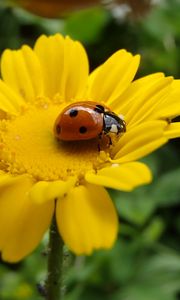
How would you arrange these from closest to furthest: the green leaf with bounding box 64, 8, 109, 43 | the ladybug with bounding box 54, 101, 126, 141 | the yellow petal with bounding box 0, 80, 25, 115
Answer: the ladybug with bounding box 54, 101, 126, 141, the yellow petal with bounding box 0, 80, 25, 115, the green leaf with bounding box 64, 8, 109, 43

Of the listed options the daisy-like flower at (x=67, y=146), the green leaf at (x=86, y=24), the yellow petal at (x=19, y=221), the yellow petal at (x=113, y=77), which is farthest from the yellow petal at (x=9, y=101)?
the green leaf at (x=86, y=24)

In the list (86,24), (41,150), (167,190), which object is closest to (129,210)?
(167,190)

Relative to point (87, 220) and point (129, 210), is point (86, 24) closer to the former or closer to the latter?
point (129, 210)

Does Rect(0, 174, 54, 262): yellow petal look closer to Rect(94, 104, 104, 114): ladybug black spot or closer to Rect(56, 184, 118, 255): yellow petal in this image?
Rect(56, 184, 118, 255): yellow petal

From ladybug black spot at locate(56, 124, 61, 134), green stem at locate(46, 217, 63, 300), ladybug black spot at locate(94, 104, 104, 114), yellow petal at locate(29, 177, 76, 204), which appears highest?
ladybug black spot at locate(94, 104, 104, 114)

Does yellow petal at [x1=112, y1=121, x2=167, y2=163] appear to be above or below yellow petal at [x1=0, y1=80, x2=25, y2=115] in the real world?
below

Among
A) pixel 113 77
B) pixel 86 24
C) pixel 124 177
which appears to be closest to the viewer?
pixel 124 177

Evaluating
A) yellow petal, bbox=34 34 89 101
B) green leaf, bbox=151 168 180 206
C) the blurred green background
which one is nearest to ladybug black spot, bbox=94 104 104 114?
yellow petal, bbox=34 34 89 101
